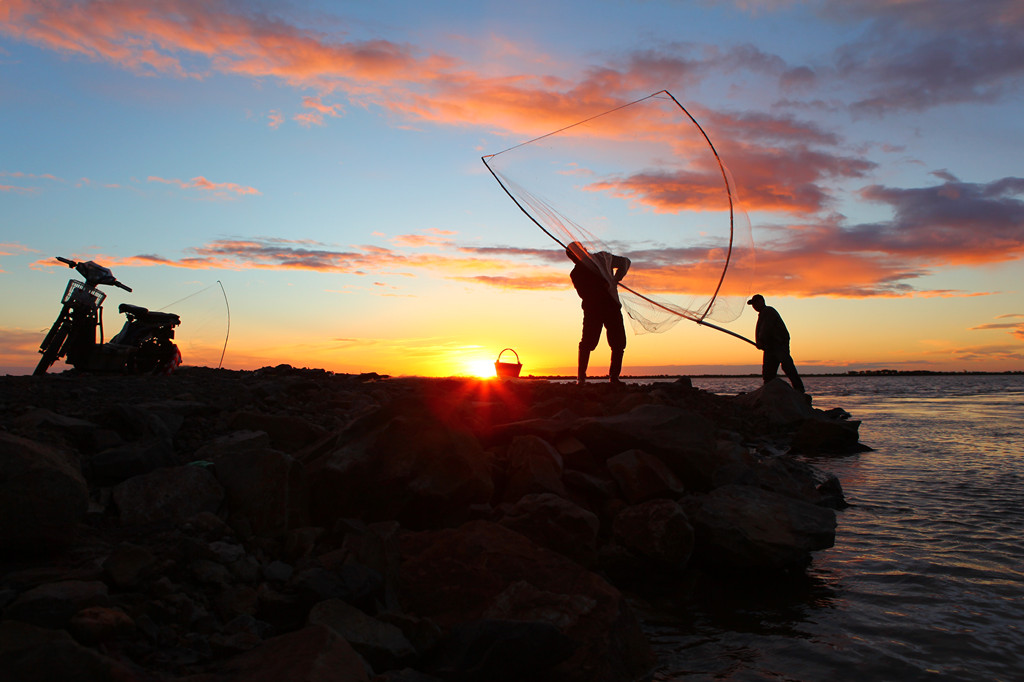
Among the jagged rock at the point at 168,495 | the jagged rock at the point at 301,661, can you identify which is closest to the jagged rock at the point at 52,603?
the jagged rock at the point at 301,661

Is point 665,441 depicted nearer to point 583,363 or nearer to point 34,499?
point 583,363

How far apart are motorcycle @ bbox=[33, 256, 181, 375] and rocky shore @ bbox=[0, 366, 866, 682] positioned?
650 centimetres

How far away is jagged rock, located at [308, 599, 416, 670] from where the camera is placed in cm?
336

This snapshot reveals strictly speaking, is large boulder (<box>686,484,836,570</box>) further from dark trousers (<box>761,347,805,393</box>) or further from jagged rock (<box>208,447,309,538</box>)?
dark trousers (<box>761,347,805,393</box>)

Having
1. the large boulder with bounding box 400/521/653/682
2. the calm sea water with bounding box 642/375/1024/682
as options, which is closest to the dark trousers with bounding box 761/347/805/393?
the calm sea water with bounding box 642/375/1024/682

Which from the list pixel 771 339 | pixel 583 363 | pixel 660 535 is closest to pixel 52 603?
pixel 660 535

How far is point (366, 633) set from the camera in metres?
3.44

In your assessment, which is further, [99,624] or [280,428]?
[280,428]

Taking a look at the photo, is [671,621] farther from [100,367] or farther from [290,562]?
[100,367]

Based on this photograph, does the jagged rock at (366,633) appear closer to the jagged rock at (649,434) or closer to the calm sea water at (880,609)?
the calm sea water at (880,609)

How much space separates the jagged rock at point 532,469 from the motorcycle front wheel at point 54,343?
466 inches

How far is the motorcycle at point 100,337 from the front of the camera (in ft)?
44.4

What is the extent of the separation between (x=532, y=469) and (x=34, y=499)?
399cm

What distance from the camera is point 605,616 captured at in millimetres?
3920
